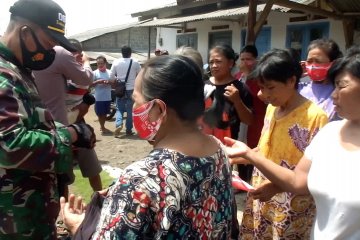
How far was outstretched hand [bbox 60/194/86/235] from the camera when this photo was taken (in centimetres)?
145

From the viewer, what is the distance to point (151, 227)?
109 cm

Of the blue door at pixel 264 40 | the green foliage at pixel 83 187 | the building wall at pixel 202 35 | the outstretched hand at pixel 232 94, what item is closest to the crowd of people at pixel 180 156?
the outstretched hand at pixel 232 94

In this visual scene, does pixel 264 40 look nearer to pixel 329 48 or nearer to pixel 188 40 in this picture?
pixel 188 40

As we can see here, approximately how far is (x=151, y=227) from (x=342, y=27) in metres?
7.89

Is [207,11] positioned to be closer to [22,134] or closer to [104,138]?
[104,138]

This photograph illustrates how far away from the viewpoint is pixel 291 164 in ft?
6.54

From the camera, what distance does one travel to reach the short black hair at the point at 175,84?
1178mm

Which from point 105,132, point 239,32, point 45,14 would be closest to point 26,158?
point 45,14

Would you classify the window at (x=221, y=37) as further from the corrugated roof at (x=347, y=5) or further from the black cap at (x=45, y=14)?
the black cap at (x=45, y=14)

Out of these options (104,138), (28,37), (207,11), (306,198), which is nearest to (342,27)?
(207,11)

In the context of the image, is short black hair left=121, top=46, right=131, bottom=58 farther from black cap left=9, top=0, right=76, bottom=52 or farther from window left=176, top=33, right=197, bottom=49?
window left=176, top=33, right=197, bottom=49

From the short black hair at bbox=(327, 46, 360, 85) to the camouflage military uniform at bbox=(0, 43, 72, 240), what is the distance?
1.23 m

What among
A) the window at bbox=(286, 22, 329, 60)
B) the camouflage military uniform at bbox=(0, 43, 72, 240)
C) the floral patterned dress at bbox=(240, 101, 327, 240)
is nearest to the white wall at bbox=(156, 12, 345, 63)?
the window at bbox=(286, 22, 329, 60)

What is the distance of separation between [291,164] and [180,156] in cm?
103
